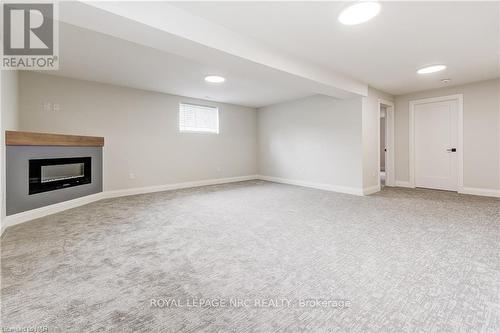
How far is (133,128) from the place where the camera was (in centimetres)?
534

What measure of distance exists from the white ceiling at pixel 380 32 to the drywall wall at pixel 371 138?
110 cm

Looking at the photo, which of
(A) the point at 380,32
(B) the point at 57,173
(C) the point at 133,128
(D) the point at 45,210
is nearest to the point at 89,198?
(B) the point at 57,173

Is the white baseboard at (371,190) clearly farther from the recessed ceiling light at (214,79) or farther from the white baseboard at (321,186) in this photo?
the recessed ceiling light at (214,79)

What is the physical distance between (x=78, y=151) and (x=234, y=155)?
4131mm

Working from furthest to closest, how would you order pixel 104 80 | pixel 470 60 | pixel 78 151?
pixel 104 80 → pixel 78 151 → pixel 470 60

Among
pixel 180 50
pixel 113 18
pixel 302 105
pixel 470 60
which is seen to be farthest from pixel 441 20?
pixel 302 105

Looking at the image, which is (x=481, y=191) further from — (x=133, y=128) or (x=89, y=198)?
(x=89, y=198)

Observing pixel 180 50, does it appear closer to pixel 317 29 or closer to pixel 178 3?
pixel 178 3

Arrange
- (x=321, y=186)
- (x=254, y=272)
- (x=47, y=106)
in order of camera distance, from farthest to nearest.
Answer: (x=321, y=186)
(x=47, y=106)
(x=254, y=272)

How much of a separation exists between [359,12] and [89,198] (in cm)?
523

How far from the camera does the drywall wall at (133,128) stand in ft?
14.1

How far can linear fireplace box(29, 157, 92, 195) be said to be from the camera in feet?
11.3

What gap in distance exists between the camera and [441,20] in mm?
2555

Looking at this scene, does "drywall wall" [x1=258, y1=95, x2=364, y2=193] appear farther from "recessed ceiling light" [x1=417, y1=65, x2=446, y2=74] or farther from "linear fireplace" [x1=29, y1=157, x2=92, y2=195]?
"linear fireplace" [x1=29, y1=157, x2=92, y2=195]
